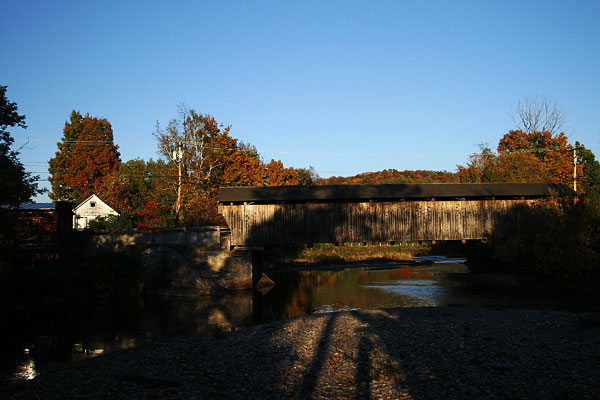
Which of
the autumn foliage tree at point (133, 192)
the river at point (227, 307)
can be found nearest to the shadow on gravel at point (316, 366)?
the river at point (227, 307)

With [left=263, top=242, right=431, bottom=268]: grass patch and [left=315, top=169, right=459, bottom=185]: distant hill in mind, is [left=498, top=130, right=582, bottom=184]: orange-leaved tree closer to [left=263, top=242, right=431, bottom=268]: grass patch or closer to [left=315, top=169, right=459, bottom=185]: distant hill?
[left=263, top=242, right=431, bottom=268]: grass patch

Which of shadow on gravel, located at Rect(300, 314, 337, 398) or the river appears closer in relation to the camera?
shadow on gravel, located at Rect(300, 314, 337, 398)

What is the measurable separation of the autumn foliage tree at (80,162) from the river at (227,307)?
113 feet

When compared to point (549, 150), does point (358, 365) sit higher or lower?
Result: lower

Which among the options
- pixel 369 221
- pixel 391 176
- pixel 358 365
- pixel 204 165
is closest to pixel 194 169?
pixel 204 165

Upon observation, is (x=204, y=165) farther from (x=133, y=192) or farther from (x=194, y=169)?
(x=133, y=192)

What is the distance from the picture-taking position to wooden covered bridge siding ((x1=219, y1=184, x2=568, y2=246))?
2678cm

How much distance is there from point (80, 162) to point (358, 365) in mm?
52915

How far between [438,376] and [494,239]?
2028 centimetres

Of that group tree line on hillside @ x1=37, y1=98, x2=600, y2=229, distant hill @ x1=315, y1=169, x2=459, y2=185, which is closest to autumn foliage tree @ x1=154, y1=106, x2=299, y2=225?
tree line on hillside @ x1=37, y1=98, x2=600, y2=229

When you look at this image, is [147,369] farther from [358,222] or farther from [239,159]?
[239,159]

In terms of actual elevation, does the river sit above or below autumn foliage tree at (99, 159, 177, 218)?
below

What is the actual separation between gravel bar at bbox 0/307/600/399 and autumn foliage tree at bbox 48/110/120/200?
1836 inches

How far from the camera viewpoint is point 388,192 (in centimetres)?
2688
